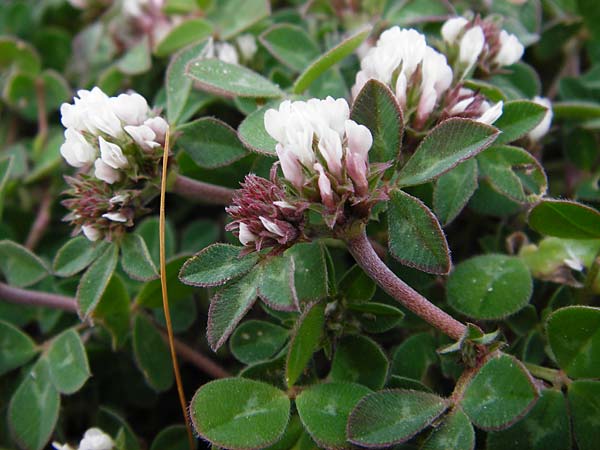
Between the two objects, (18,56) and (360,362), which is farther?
(18,56)

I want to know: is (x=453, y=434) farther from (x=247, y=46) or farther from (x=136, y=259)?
(x=247, y=46)

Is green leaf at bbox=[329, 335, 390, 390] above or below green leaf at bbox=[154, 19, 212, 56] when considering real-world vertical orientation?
below

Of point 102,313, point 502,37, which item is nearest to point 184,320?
point 102,313

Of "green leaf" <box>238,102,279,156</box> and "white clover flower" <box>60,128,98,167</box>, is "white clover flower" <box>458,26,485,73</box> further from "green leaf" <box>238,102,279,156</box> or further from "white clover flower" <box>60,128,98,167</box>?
"white clover flower" <box>60,128,98,167</box>

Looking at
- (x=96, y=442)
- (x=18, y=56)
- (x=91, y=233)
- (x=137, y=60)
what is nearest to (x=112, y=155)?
(x=91, y=233)

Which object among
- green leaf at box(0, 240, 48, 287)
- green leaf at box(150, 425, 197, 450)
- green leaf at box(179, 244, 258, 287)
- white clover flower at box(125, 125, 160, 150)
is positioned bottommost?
green leaf at box(150, 425, 197, 450)

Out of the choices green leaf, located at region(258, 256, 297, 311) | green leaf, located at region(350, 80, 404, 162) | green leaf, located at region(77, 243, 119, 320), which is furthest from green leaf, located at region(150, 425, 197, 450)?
green leaf, located at region(350, 80, 404, 162)
